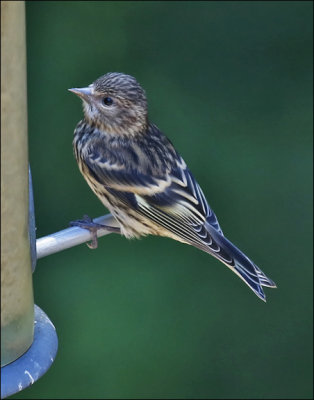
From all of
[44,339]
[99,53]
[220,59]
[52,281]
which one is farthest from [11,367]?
[220,59]

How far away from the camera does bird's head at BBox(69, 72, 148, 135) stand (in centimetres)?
490

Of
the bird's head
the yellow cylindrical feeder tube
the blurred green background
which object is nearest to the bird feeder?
the yellow cylindrical feeder tube

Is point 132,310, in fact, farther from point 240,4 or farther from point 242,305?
point 240,4

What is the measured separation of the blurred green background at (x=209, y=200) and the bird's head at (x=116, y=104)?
1.49 m

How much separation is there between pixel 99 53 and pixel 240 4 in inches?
54.9

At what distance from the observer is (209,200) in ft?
22.2

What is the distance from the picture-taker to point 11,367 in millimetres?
3395

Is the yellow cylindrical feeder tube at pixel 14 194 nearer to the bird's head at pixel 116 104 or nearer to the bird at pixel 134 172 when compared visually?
the bird at pixel 134 172

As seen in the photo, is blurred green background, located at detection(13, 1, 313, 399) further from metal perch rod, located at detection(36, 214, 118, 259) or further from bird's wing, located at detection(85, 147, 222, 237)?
metal perch rod, located at detection(36, 214, 118, 259)

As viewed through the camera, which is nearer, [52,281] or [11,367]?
[11,367]

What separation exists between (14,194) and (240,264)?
152cm

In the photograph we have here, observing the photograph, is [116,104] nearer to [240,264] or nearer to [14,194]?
[240,264]

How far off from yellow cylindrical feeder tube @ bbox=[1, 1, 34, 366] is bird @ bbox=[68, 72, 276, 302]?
1234mm

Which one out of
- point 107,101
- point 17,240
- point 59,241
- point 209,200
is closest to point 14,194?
point 17,240
